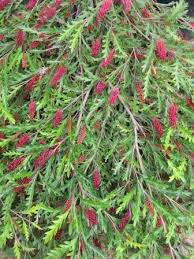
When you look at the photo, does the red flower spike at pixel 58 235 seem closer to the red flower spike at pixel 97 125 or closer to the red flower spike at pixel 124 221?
the red flower spike at pixel 124 221

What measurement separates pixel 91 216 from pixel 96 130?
405 mm

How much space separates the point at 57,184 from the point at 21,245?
1.00 ft

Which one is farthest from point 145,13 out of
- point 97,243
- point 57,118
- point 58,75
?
point 97,243

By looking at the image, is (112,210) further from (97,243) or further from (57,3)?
(57,3)

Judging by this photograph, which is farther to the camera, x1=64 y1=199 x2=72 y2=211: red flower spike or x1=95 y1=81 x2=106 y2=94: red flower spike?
x1=95 y1=81 x2=106 y2=94: red flower spike

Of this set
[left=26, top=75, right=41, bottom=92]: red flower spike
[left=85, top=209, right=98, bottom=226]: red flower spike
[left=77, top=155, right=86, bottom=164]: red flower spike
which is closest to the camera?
[left=85, top=209, right=98, bottom=226]: red flower spike

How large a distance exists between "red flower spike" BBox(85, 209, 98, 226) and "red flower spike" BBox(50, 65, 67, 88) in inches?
23.0

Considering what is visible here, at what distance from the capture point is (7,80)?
2.16m

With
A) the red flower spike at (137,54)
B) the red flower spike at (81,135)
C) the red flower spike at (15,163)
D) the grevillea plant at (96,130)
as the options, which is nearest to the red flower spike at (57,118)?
the grevillea plant at (96,130)

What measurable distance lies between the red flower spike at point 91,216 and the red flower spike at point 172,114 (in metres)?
0.50

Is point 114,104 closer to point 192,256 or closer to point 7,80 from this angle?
point 7,80

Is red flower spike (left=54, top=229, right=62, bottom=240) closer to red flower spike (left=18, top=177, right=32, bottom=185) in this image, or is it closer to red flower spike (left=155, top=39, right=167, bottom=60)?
red flower spike (left=18, top=177, right=32, bottom=185)

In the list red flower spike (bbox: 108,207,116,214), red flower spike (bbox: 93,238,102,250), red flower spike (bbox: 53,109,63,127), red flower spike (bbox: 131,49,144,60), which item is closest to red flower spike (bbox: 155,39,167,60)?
red flower spike (bbox: 131,49,144,60)

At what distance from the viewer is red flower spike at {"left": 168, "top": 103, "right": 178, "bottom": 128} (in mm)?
2016
